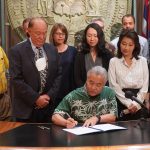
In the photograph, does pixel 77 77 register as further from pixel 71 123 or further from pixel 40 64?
pixel 71 123

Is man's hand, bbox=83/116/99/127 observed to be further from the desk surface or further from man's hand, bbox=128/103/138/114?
man's hand, bbox=128/103/138/114

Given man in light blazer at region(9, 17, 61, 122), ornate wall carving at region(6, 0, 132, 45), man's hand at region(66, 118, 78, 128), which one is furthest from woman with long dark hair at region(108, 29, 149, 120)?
ornate wall carving at region(6, 0, 132, 45)

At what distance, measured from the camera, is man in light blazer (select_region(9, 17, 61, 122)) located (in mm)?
3285

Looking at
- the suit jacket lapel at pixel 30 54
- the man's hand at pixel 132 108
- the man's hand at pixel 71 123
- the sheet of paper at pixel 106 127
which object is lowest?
the sheet of paper at pixel 106 127

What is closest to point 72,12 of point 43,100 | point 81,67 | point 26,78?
point 81,67

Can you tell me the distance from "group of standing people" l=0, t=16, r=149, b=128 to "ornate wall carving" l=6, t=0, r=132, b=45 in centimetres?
157

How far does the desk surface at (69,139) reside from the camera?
2172 mm

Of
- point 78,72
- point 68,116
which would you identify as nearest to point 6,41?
point 78,72

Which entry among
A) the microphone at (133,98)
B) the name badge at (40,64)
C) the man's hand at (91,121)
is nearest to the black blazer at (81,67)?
the name badge at (40,64)

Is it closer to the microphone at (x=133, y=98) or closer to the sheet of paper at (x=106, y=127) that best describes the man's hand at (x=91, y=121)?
the sheet of paper at (x=106, y=127)

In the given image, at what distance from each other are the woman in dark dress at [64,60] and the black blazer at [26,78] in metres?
0.36

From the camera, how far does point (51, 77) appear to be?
338cm

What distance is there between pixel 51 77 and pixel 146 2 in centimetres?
227

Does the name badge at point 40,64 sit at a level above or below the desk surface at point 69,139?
above
